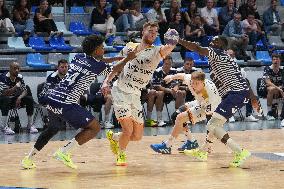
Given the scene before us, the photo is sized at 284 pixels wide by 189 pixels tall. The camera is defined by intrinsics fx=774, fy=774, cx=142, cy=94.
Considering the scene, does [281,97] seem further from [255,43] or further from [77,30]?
[77,30]

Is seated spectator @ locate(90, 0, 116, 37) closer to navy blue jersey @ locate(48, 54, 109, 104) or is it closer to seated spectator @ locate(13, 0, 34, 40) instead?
seated spectator @ locate(13, 0, 34, 40)

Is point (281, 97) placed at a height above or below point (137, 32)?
below

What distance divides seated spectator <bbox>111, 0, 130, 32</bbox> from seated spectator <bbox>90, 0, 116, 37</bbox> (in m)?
0.47

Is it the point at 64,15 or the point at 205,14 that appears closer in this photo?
the point at 64,15

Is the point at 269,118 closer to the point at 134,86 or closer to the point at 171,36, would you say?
the point at 134,86

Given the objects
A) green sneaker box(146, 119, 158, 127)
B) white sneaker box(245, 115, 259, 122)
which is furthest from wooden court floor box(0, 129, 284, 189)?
white sneaker box(245, 115, 259, 122)

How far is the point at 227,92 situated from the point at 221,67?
1.29 feet

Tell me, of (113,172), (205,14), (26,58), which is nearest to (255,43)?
(205,14)

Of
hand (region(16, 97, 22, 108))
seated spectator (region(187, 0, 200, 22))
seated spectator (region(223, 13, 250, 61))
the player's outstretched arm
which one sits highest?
the player's outstretched arm

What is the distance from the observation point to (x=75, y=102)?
10.8 metres

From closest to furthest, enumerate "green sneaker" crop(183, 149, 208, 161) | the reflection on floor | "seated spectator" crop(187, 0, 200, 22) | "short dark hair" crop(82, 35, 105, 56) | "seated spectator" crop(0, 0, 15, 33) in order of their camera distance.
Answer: "short dark hair" crop(82, 35, 105, 56) < "green sneaker" crop(183, 149, 208, 161) < the reflection on floor < "seated spectator" crop(0, 0, 15, 33) < "seated spectator" crop(187, 0, 200, 22)

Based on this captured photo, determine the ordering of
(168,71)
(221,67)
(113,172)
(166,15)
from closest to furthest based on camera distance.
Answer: (113,172) < (221,67) < (168,71) < (166,15)

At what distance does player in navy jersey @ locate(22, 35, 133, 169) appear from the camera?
10773 millimetres

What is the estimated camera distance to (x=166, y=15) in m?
21.5
